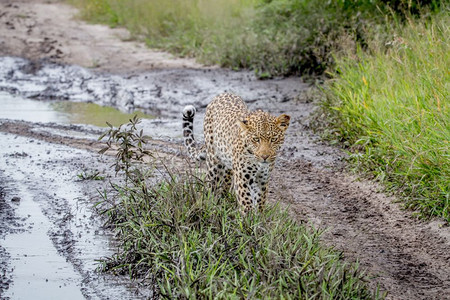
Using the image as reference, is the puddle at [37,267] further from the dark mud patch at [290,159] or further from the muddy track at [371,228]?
the muddy track at [371,228]

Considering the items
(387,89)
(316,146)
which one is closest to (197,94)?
(316,146)

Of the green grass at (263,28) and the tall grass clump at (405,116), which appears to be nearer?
the tall grass clump at (405,116)

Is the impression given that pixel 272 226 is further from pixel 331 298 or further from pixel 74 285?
pixel 74 285

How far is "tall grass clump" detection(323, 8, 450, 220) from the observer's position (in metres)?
6.98

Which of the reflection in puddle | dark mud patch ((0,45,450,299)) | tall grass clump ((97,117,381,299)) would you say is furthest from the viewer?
the reflection in puddle

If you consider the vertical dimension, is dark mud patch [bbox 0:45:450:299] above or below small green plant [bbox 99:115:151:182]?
below

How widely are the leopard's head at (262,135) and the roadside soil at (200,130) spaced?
76cm

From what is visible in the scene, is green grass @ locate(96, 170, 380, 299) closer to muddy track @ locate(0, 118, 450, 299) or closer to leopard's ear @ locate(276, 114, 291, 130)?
muddy track @ locate(0, 118, 450, 299)

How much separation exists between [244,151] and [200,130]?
4.80 metres

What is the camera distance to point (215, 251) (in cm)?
561

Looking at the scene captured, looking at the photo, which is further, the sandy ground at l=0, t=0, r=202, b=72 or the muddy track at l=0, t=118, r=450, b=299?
the sandy ground at l=0, t=0, r=202, b=72

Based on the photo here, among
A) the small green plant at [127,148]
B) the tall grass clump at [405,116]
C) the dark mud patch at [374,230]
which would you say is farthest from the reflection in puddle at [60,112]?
the small green plant at [127,148]

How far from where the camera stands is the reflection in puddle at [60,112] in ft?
38.4

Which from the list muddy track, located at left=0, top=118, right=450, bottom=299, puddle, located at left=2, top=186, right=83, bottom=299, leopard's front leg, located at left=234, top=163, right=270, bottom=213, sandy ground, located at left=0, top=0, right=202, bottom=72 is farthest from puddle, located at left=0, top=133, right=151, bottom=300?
sandy ground, located at left=0, top=0, right=202, bottom=72
